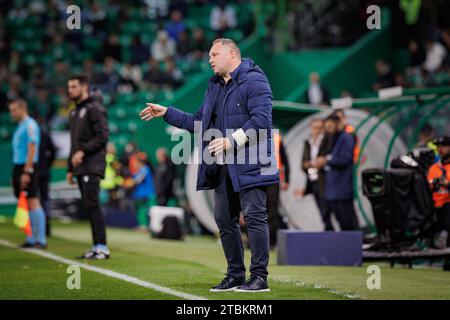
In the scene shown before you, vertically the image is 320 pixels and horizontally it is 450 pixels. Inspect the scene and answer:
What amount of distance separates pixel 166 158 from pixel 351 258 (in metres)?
8.64

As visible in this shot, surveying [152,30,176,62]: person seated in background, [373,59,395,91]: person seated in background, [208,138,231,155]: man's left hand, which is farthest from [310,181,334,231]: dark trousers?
[152,30,176,62]: person seated in background

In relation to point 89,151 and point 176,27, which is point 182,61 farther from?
point 89,151

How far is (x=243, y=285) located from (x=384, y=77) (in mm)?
13503

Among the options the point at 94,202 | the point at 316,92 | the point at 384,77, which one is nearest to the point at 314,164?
the point at 94,202

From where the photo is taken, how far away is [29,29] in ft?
94.8

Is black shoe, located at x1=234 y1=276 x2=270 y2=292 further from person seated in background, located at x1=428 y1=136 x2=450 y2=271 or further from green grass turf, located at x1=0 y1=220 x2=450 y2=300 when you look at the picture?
person seated in background, located at x1=428 y1=136 x2=450 y2=271

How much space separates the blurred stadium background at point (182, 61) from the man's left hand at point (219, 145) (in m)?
8.94

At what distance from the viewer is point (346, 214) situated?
14.5 metres

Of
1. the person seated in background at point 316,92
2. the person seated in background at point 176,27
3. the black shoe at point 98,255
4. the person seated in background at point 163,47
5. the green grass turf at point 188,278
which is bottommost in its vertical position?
the green grass turf at point 188,278

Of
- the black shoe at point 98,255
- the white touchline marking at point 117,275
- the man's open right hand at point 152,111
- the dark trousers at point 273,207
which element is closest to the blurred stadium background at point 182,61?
the dark trousers at point 273,207

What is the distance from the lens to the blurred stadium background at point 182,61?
20844mm

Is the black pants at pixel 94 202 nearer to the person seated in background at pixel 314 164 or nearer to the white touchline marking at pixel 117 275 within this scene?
the white touchline marking at pixel 117 275
